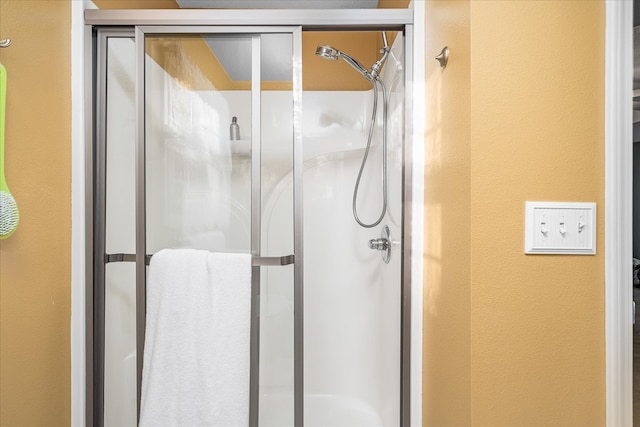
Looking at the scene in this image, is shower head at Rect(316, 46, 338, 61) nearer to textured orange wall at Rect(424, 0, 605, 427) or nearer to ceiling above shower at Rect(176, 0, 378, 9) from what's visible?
textured orange wall at Rect(424, 0, 605, 427)

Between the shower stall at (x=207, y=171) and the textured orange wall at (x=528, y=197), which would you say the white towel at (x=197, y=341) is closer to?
the shower stall at (x=207, y=171)

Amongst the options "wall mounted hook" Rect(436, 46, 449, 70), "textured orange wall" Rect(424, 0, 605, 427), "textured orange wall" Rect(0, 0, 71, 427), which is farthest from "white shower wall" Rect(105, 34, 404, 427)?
"textured orange wall" Rect(424, 0, 605, 427)

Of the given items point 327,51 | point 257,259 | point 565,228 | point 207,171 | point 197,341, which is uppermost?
point 327,51

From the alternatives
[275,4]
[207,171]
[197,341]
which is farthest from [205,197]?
[275,4]

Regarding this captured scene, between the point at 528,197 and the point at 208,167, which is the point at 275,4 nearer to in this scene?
the point at 208,167

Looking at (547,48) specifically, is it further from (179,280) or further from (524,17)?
(179,280)

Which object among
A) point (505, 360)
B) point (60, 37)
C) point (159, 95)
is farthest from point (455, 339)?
point (60, 37)

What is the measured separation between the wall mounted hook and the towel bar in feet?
2.57

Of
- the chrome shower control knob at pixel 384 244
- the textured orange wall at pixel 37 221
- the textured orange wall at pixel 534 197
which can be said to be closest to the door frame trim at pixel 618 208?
the textured orange wall at pixel 534 197

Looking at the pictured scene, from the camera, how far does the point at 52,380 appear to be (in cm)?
131

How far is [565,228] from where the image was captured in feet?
3.45

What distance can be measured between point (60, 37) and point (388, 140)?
4.05 feet

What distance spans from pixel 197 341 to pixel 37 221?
618 mm

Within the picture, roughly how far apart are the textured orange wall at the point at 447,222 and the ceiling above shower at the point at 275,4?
45.2 inches
